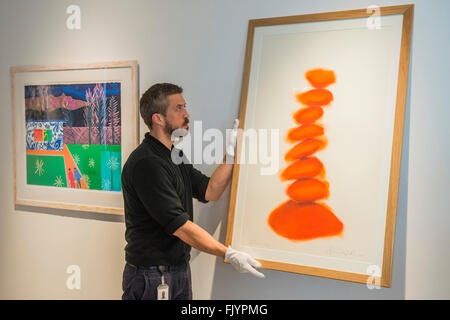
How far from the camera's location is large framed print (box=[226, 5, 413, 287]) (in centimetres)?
136

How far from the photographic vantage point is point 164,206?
1.46 meters

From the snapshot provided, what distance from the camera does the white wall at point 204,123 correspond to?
1.41 metres

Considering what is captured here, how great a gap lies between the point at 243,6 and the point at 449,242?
126 centimetres

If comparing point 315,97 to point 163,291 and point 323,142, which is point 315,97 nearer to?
point 323,142

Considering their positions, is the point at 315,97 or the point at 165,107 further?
the point at 165,107

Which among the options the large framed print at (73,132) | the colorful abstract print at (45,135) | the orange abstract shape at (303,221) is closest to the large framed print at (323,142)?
the orange abstract shape at (303,221)

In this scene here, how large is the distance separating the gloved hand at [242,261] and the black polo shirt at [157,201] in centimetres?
22

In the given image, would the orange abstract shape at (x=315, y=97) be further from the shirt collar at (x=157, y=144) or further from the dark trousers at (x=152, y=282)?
the dark trousers at (x=152, y=282)

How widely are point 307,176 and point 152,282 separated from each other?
0.77 m
